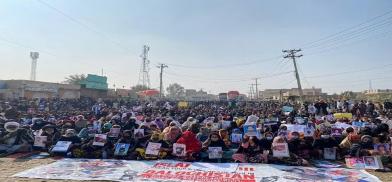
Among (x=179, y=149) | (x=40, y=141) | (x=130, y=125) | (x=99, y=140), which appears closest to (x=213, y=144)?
(x=179, y=149)

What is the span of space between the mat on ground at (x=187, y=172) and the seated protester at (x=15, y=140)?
2.85 metres

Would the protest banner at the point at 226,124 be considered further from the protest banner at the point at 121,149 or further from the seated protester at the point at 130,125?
the protest banner at the point at 121,149

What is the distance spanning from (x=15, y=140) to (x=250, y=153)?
823 centimetres

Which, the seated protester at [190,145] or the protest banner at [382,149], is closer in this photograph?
the protest banner at [382,149]

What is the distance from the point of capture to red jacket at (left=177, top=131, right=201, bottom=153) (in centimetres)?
1060

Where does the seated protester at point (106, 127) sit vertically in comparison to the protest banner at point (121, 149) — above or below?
above

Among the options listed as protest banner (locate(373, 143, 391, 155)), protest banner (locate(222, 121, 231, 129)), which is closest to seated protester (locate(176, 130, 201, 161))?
protest banner (locate(222, 121, 231, 129))

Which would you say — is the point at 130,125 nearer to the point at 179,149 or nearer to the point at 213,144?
the point at 179,149

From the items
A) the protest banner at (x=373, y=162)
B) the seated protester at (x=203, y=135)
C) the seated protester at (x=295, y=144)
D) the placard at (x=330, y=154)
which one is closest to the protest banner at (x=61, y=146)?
the seated protester at (x=203, y=135)

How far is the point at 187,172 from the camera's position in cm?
892

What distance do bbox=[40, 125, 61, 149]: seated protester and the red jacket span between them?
489 cm

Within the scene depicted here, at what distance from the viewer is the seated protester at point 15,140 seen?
11.9 metres

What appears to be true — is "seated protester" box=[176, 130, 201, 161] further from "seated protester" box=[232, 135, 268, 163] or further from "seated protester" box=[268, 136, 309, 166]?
"seated protester" box=[268, 136, 309, 166]

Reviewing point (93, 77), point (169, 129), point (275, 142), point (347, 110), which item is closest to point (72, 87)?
point (93, 77)
